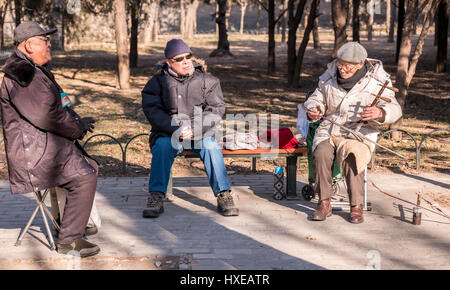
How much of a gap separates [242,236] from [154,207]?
1037 millimetres

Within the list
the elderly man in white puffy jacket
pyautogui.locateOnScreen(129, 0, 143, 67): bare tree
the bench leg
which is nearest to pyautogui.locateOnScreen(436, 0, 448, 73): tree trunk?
pyautogui.locateOnScreen(129, 0, 143, 67): bare tree

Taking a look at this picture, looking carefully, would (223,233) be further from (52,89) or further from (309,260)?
(52,89)

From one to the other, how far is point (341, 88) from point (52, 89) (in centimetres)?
270

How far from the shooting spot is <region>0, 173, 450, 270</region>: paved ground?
4.61m

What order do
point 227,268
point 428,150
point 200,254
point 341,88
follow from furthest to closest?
point 428,150 → point 341,88 → point 200,254 → point 227,268

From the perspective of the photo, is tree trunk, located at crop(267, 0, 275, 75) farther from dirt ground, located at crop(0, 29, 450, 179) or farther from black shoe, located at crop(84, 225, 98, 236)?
black shoe, located at crop(84, 225, 98, 236)

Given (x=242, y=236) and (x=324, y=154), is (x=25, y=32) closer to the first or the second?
(x=242, y=236)

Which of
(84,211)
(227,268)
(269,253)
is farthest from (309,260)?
(84,211)

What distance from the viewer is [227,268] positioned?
4.45m

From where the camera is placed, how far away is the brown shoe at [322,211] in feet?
18.4

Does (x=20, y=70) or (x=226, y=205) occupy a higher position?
(x=20, y=70)

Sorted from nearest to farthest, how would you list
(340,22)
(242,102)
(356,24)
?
1. (340,22)
2. (242,102)
3. (356,24)

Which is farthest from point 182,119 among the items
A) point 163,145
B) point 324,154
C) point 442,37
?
point 442,37

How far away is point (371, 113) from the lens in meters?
5.52
